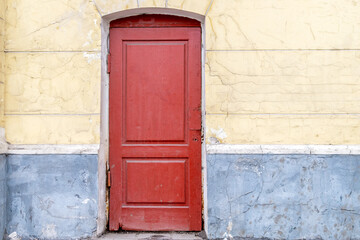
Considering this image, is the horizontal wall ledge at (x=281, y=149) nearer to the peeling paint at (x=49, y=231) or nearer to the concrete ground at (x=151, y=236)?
the concrete ground at (x=151, y=236)

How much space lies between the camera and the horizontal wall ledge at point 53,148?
339 centimetres

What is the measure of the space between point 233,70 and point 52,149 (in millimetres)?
2131

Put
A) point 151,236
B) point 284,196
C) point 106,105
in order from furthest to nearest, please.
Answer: point 106,105 < point 151,236 < point 284,196

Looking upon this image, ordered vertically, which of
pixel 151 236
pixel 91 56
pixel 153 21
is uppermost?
pixel 153 21

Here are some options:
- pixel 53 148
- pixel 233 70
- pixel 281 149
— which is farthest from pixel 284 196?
pixel 53 148

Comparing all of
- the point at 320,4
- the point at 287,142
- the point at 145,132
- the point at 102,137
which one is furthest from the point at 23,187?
the point at 320,4

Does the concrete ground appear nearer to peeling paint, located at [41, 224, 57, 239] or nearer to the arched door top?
peeling paint, located at [41, 224, 57, 239]

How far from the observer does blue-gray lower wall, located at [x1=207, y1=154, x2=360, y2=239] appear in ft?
10.9

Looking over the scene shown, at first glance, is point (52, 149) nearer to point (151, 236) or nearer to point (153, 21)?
point (151, 236)

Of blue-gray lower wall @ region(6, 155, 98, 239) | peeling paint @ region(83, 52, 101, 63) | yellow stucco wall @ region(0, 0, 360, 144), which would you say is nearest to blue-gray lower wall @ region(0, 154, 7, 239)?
blue-gray lower wall @ region(6, 155, 98, 239)

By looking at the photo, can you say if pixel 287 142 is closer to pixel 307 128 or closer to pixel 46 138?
pixel 307 128

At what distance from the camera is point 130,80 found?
3.64 meters

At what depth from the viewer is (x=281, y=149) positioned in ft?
11.0

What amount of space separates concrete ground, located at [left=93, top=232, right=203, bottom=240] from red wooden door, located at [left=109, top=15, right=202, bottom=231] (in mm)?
71
